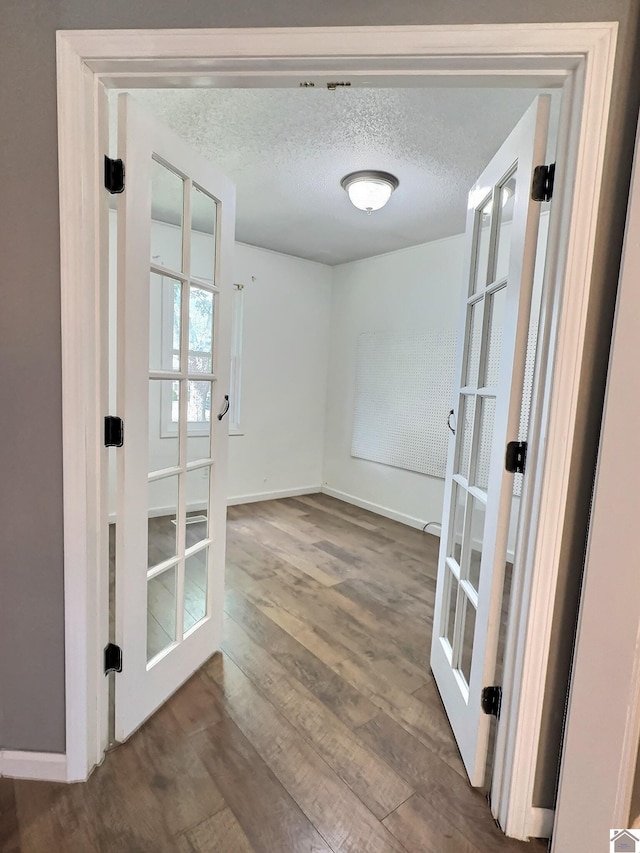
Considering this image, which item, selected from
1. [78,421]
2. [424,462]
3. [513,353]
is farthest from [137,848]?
[424,462]

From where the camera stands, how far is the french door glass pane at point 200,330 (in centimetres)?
157

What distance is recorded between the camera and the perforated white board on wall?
3.48 meters

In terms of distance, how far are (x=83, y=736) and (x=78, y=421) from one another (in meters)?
0.94

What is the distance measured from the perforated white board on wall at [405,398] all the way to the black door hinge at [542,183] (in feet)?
7.66

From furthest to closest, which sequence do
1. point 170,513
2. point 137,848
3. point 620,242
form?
1. point 170,513
2. point 137,848
3. point 620,242

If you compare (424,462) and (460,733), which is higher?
(424,462)

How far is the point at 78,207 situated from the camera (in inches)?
42.5

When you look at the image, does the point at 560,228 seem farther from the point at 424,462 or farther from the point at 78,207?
the point at 424,462

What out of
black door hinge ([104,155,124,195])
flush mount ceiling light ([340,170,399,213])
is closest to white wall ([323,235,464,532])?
flush mount ceiling light ([340,170,399,213])

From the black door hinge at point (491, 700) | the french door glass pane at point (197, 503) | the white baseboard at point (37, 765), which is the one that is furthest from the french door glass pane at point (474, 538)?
the white baseboard at point (37, 765)

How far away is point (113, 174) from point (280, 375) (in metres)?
3.15

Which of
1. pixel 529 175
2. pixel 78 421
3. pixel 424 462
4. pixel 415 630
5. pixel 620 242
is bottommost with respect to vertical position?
pixel 415 630

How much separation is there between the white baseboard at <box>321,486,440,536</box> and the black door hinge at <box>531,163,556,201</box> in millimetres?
2877

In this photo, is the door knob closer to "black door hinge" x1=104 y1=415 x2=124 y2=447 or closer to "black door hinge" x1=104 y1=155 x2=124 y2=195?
"black door hinge" x1=104 y1=415 x2=124 y2=447
